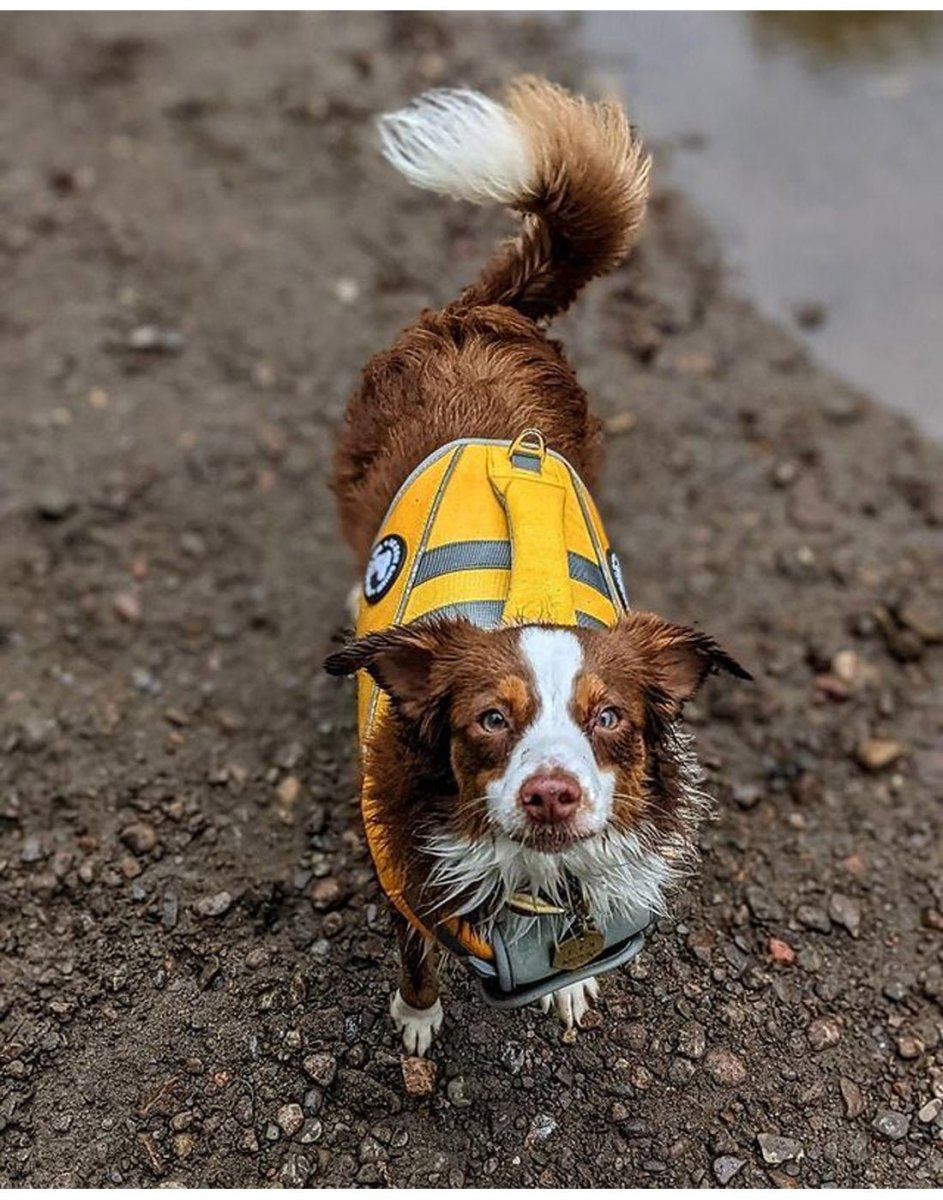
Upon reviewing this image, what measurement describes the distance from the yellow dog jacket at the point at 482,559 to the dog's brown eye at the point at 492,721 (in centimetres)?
31

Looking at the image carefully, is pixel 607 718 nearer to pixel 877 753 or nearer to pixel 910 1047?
pixel 910 1047

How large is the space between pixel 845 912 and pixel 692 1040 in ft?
2.23

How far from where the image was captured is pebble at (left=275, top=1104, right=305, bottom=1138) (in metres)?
3.09

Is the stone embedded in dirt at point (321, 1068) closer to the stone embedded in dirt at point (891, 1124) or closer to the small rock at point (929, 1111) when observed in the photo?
the stone embedded in dirt at point (891, 1124)

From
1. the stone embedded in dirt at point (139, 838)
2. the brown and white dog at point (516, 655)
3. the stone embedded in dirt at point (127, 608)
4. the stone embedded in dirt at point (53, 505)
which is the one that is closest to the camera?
the brown and white dog at point (516, 655)

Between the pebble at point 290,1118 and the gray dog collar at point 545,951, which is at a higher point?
the gray dog collar at point 545,951

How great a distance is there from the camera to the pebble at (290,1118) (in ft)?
10.1

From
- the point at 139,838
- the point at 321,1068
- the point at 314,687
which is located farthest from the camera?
the point at 314,687

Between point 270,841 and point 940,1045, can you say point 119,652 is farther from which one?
point 940,1045

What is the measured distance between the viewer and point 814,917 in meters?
3.56

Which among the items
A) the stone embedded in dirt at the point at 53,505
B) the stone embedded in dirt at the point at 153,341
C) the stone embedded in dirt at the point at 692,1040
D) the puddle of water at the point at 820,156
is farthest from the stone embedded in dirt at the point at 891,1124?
the stone embedded in dirt at the point at 153,341

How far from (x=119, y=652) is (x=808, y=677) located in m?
2.54

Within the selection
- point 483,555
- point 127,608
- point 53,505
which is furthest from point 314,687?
point 483,555

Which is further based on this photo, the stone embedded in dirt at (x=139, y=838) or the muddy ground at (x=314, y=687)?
the stone embedded in dirt at (x=139, y=838)
